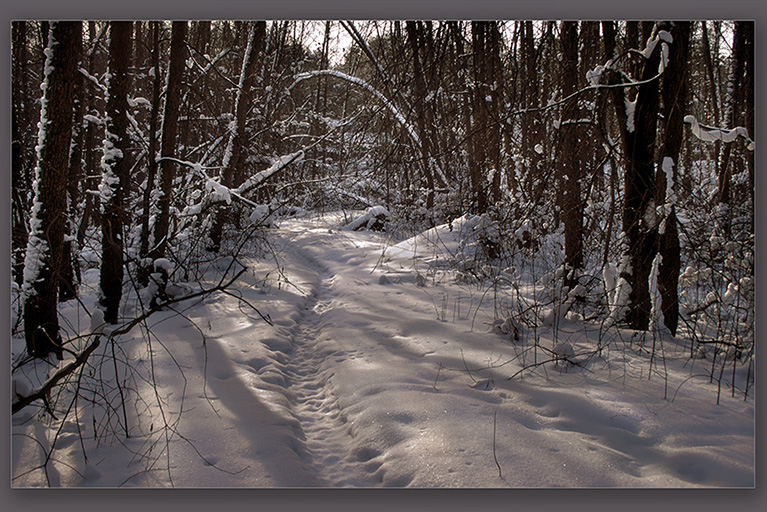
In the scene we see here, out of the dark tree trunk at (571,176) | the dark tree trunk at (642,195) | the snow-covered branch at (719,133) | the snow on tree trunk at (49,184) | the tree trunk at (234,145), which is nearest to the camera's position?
the snow-covered branch at (719,133)

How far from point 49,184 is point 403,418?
2635mm

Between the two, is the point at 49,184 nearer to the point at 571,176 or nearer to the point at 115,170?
the point at 115,170

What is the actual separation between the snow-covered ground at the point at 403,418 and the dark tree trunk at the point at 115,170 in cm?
59

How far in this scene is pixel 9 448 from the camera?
2201mm

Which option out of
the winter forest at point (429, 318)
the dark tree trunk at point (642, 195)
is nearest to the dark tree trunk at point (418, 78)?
the winter forest at point (429, 318)

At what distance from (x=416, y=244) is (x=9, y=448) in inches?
208

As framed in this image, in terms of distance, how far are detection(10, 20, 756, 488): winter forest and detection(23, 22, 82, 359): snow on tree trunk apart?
0.01 meters

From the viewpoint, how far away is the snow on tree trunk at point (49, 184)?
2.79 meters

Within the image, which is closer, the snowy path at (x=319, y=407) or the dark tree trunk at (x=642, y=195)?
the snowy path at (x=319, y=407)

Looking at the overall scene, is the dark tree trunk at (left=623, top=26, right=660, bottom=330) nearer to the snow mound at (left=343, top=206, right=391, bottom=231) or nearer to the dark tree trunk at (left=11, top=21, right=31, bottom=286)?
the dark tree trunk at (left=11, top=21, right=31, bottom=286)

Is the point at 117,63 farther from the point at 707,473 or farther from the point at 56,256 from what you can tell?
the point at 707,473

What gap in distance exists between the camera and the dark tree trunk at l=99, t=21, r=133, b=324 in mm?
3824

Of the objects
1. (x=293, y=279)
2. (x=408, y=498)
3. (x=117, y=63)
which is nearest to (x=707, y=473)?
(x=408, y=498)

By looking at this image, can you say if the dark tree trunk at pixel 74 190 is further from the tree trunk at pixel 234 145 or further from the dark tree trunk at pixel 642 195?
the dark tree trunk at pixel 642 195
